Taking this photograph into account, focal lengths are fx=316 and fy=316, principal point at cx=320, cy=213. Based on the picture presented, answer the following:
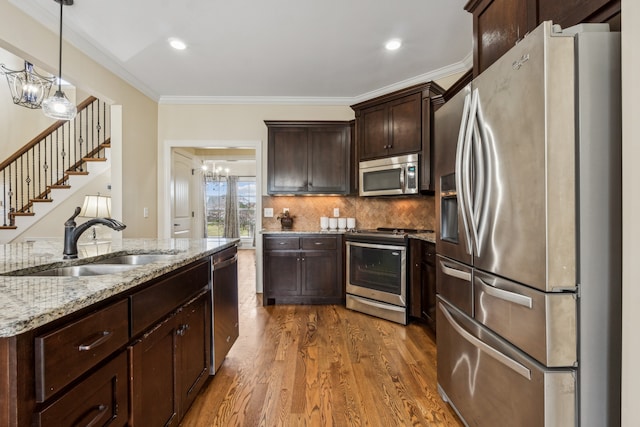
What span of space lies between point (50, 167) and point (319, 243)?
16.5 ft

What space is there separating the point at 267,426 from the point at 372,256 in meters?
Answer: 2.12

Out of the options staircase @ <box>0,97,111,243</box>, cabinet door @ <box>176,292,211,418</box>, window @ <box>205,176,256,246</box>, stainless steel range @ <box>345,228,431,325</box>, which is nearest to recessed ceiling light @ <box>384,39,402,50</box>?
stainless steel range @ <box>345,228,431,325</box>

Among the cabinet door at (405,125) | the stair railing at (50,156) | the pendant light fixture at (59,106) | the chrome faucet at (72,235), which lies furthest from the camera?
the stair railing at (50,156)

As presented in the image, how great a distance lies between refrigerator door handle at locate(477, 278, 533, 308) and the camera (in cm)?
117

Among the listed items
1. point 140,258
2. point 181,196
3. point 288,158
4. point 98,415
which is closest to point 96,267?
point 140,258

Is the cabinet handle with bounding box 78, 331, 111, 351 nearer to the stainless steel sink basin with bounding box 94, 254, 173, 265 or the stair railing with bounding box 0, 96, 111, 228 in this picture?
the stainless steel sink basin with bounding box 94, 254, 173, 265

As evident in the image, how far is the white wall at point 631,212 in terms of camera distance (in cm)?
91

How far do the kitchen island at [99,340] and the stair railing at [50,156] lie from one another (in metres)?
4.12

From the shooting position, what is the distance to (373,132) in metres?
3.79

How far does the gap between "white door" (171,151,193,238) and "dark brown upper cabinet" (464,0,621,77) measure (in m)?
4.04

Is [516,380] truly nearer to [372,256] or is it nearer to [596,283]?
[596,283]

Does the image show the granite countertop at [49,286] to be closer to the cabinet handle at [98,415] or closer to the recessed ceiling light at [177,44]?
the cabinet handle at [98,415]

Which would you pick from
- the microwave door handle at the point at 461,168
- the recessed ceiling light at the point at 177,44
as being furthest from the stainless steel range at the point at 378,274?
the recessed ceiling light at the point at 177,44

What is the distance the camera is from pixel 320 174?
413 cm
